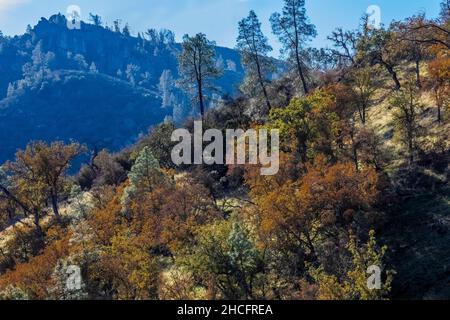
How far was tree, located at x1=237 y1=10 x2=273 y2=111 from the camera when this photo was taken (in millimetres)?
68000

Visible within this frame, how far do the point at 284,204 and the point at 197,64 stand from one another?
138ft

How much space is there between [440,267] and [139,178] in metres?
32.5

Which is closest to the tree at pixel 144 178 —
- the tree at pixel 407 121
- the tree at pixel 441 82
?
the tree at pixel 407 121

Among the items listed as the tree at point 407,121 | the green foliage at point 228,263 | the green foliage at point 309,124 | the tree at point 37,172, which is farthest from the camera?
the tree at point 37,172

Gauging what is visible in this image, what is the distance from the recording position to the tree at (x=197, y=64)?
70.4 m

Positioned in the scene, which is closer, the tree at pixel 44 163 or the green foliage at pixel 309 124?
the green foliage at pixel 309 124

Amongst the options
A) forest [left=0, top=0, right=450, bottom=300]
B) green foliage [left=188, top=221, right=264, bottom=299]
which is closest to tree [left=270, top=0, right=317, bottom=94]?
forest [left=0, top=0, right=450, bottom=300]

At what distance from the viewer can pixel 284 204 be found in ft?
116

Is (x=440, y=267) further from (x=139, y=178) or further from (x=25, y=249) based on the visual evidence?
(x=25, y=249)

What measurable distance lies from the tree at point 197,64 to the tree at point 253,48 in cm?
530

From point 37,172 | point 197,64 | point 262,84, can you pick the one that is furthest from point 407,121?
point 37,172

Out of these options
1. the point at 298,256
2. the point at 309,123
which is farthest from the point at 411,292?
the point at 309,123

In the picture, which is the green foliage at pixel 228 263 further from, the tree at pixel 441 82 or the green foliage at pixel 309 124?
the tree at pixel 441 82
